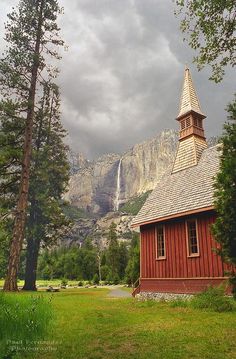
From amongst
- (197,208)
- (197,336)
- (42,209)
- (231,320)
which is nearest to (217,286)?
(197,208)

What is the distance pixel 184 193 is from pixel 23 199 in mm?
9273

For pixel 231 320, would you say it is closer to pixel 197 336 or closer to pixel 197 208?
pixel 197 336

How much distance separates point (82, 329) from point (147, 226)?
40.2 ft

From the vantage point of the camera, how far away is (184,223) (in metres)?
17.7

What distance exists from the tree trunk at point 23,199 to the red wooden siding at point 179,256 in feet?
24.5

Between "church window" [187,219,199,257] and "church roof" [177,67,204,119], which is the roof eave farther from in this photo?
"church roof" [177,67,204,119]

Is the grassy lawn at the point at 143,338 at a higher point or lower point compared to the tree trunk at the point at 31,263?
lower

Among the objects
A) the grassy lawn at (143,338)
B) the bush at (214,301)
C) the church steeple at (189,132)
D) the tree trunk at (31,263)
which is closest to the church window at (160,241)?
the church steeple at (189,132)

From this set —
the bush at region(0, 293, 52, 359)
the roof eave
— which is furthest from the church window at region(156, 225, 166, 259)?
the bush at region(0, 293, 52, 359)

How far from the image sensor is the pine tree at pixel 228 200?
7.88 m

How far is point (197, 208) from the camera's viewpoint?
53.4 ft

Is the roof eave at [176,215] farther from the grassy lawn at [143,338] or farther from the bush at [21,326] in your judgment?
the bush at [21,326]

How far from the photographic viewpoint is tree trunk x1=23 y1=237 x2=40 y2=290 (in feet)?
98.4

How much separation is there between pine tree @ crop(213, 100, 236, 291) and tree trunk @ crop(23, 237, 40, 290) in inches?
986
